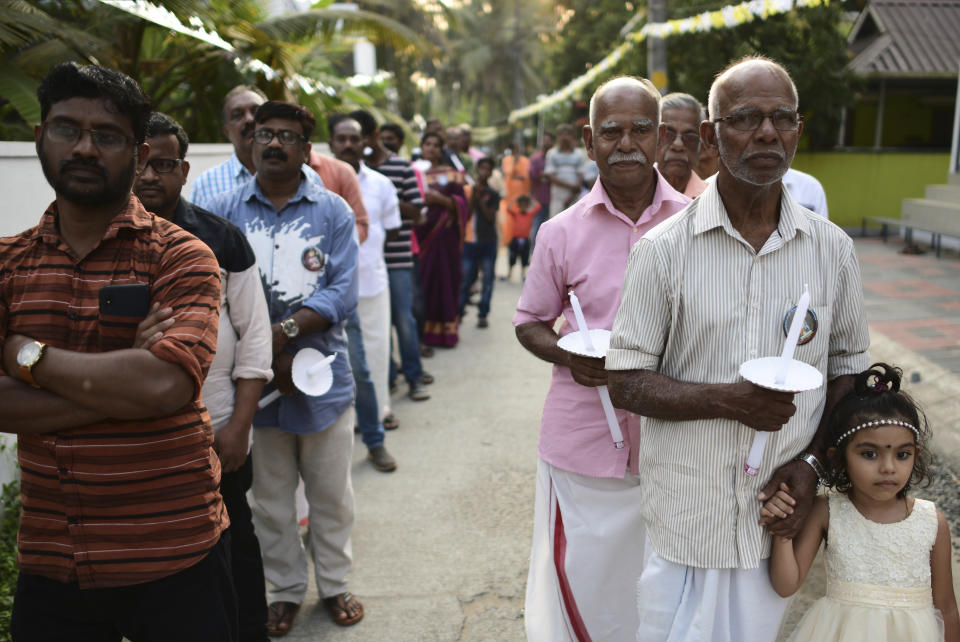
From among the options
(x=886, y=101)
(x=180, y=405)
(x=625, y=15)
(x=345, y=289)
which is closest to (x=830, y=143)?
(x=886, y=101)

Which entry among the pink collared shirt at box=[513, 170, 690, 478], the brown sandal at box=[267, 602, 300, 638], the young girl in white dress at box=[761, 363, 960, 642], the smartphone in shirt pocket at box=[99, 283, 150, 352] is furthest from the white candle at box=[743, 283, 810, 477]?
the brown sandal at box=[267, 602, 300, 638]

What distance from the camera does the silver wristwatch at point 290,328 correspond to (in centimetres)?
345

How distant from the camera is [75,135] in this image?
2055 mm

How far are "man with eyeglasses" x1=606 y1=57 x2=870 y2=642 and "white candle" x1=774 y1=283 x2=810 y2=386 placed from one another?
0.56 ft

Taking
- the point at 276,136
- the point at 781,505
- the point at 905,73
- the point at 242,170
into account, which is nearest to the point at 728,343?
the point at 781,505

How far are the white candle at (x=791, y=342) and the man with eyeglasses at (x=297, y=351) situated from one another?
2.07 meters

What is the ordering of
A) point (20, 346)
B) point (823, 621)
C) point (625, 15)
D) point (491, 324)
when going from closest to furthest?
point (20, 346) < point (823, 621) < point (491, 324) < point (625, 15)

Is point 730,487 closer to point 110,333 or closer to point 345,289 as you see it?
point 110,333

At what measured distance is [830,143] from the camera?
1578 centimetres

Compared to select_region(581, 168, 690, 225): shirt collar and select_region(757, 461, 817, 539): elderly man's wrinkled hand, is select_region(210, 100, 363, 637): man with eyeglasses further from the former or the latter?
select_region(757, 461, 817, 539): elderly man's wrinkled hand

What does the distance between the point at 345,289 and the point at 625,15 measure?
2017 cm

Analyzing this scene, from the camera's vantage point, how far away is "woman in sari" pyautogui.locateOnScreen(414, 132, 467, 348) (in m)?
8.41

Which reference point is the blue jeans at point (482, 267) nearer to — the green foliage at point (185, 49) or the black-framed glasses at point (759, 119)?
the green foliage at point (185, 49)

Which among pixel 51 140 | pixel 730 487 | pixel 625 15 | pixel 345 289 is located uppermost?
pixel 625 15
